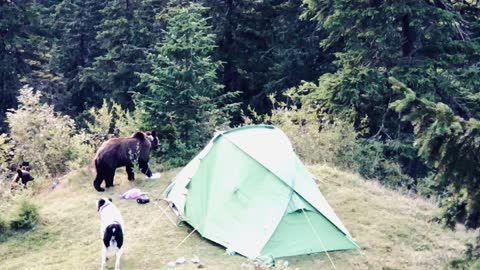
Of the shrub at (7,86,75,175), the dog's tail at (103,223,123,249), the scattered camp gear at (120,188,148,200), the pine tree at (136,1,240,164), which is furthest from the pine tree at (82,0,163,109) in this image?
the dog's tail at (103,223,123,249)

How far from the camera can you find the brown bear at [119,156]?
32.1 ft

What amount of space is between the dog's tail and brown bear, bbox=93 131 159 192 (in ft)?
10.3

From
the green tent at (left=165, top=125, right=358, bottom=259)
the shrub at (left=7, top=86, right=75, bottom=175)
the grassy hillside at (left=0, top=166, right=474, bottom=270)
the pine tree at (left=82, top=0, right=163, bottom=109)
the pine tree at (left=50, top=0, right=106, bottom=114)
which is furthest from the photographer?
the pine tree at (left=50, top=0, right=106, bottom=114)

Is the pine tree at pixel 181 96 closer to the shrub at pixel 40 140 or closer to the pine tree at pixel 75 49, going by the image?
the shrub at pixel 40 140

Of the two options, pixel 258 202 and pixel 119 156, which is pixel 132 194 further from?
pixel 258 202

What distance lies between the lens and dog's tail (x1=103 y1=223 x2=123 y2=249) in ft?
22.1

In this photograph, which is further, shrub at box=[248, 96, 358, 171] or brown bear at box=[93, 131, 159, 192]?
shrub at box=[248, 96, 358, 171]

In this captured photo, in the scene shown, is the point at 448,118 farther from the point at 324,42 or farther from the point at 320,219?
the point at 324,42

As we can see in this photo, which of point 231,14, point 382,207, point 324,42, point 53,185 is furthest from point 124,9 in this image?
point 382,207

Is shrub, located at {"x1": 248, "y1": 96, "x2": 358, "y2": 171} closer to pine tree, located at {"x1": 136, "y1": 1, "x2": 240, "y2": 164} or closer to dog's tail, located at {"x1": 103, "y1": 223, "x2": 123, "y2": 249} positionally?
pine tree, located at {"x1": 136, "y1": 1, "x2": 240, "y2": 164}

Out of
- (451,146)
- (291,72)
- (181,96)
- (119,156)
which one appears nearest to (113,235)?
(119,156)

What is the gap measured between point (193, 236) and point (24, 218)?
287 centimetres

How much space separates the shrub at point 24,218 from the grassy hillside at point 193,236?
0.17 meters

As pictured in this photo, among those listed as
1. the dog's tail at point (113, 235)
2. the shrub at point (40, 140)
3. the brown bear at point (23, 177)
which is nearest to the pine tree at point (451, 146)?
the dog's tail at point (113, 235)
